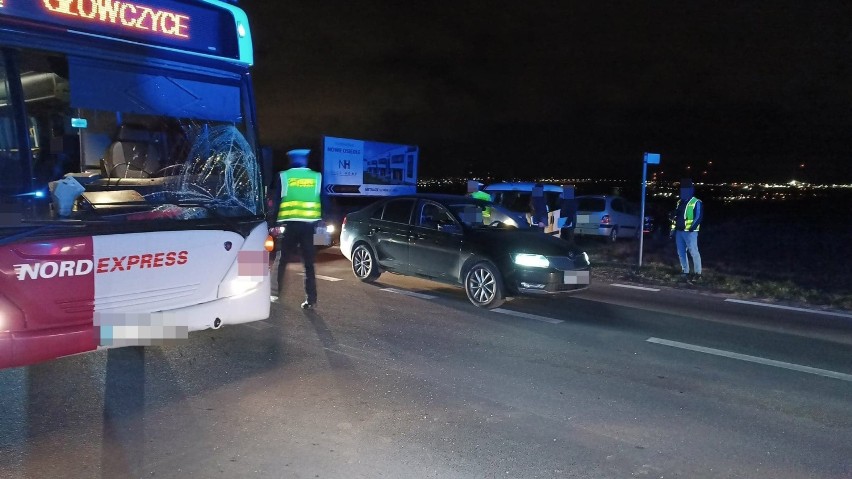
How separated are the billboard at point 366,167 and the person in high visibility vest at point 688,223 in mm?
9819

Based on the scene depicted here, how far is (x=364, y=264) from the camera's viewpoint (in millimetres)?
10742

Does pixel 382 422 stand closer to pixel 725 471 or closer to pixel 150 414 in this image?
pixel 150 414

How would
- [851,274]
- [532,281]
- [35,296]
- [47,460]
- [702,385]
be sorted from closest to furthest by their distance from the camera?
1. [47,460]
2. [35,296]
3. [702,385]
4. [532,281]
5. [851,274]

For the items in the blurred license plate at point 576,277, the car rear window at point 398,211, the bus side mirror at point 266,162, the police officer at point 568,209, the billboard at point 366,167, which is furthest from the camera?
the billboard at point 366,167

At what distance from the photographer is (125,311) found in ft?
16.0

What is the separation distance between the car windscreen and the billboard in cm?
895

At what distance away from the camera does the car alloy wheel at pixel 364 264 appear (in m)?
10.6

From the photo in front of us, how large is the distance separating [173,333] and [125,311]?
43cm

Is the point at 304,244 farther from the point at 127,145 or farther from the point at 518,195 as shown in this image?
the point at 518,195

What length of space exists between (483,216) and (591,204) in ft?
38.3

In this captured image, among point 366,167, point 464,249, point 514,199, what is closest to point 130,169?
point 464,249

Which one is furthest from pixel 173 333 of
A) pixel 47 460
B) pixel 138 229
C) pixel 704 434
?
pixel 704 434

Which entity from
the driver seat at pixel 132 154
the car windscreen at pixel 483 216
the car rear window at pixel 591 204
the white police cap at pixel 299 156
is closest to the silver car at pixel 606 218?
the car rear window at pixel 591 204

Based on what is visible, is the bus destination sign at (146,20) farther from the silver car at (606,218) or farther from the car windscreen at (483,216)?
the silver car at (606,218)
